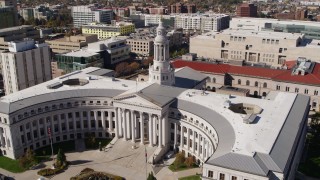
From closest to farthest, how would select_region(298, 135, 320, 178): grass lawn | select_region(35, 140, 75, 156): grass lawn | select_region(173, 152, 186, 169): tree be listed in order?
select_region(298, 135, 320, 178): grass lawn, select_region(173, 152, 186, 169): tree, select_region(35, 140, 75, 156): grass lawn

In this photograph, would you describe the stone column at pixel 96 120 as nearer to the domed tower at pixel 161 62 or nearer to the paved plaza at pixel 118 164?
the paved plaza at pixel 118 164

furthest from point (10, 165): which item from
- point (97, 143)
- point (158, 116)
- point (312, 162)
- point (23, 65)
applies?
point (312, 162)

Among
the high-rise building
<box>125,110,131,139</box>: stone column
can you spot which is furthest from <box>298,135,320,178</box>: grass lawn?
the high-rise building

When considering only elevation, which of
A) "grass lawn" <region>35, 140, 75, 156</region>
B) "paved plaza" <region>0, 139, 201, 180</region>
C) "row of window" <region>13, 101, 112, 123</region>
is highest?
"row of window" <region>13, 101, 112, 123</region>

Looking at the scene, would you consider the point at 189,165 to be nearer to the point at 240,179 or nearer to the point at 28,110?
the point at 240,179

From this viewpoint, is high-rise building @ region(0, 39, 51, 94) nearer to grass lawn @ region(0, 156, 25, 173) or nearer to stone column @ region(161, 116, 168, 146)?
grass lawn @ region(0, 156, 25, 173)

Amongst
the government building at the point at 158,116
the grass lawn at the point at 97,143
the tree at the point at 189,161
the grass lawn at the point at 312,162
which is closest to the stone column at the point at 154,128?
the government building at the point at 158,116
